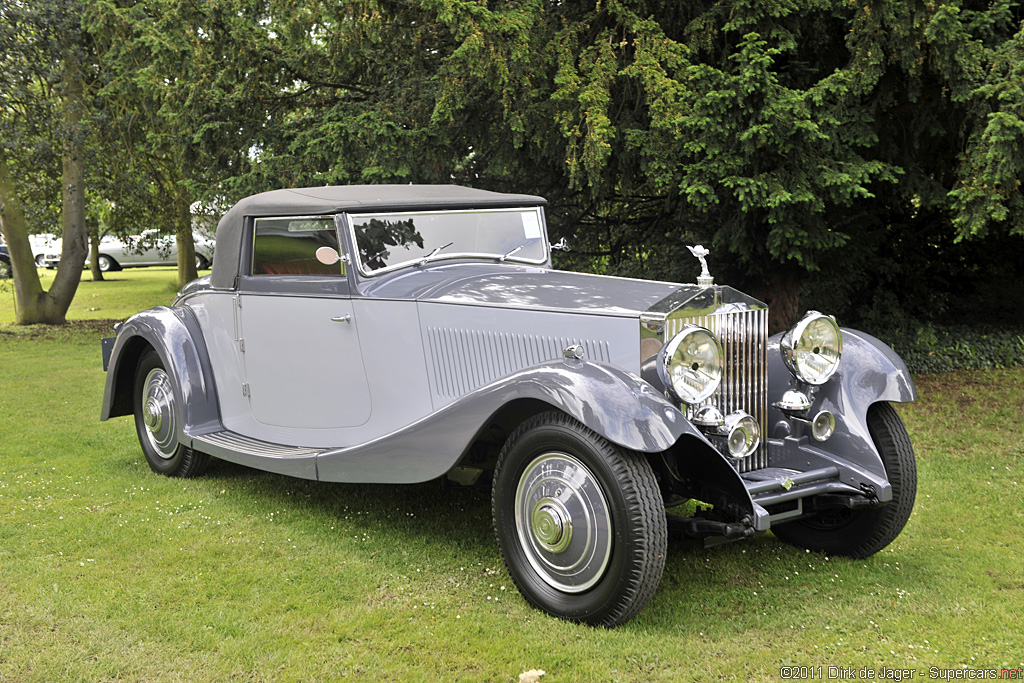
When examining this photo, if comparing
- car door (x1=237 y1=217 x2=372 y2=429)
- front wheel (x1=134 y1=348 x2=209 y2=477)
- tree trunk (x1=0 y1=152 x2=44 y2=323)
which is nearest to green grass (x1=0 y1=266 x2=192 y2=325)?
tree trunk (x1=0 y1=152 x2=44 y2=323)

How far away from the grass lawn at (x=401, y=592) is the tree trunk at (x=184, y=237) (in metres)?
10.0

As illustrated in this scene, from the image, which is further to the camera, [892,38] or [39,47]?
[39,47]

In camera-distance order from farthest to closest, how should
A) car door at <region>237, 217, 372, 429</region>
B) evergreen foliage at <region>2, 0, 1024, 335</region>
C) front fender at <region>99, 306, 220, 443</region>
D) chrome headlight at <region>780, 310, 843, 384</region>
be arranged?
evergreen foliage at <region>2, 0, 1024, 335</region>
front fender at <region>99, 306, 220, 443</region>
car door at <region>237, 217, 372, 429</region>
chrome headlight at <region>780, 310, 843, 384</region>

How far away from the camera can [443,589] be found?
3.99 m

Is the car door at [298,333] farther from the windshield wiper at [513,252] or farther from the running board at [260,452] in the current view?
the windshield wiper at [513,252]

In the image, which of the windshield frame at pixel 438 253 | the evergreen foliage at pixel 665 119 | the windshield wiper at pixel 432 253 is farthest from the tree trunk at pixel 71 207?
the windshield wiper at pixel 432 253

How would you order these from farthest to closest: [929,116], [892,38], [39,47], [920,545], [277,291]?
[39,47]
[929,116]
[892,38]
[277,291]
[920,545]

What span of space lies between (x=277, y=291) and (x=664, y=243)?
20.7ft

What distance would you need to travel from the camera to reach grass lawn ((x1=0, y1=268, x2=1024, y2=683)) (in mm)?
3293

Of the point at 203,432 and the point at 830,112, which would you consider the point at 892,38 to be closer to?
the point at 830,112

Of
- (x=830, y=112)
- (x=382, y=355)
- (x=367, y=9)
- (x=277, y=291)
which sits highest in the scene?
(x=367, y=9)

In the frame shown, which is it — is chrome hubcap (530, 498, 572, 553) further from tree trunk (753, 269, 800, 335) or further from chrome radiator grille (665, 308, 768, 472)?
tree trunk (753, 269, 800, 335)

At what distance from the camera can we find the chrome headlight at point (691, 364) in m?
3.64

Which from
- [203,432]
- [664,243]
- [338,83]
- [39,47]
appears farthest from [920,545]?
[39,47]
